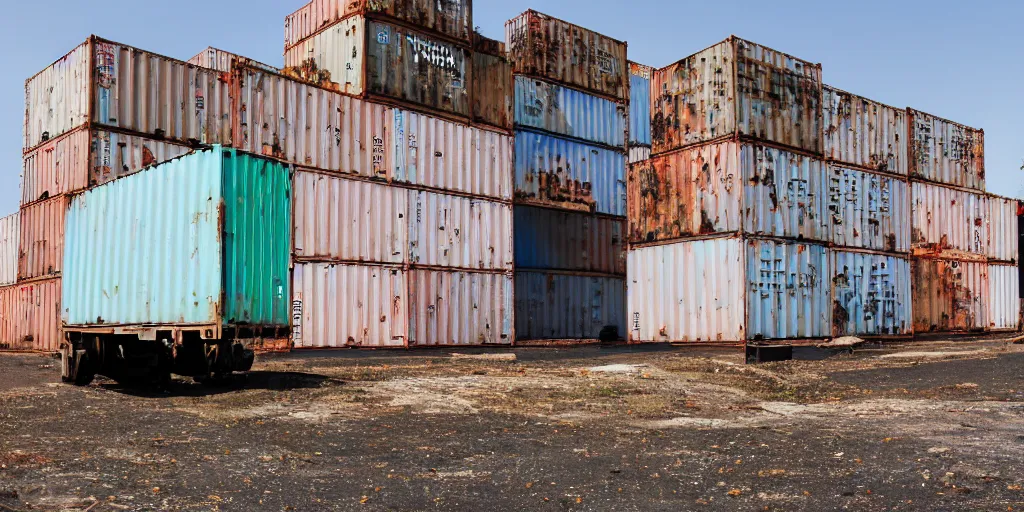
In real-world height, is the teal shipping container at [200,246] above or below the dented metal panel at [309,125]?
below

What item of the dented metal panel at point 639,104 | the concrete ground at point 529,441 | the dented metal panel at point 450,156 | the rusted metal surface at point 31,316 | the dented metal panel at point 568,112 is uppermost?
the dented metal panel at point 639,104

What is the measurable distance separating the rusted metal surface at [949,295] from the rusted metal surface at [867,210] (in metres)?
1.71

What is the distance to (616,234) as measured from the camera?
1240 inches

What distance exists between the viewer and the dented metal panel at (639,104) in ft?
113

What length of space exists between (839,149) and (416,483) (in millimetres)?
21690

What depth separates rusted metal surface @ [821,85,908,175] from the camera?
25062 mm

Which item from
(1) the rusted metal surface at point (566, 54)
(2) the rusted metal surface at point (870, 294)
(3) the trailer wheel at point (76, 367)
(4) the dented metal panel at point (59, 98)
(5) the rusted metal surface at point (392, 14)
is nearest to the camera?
(3) the trailer wheel at point (76, 367)

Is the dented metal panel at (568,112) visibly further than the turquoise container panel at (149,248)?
Yes

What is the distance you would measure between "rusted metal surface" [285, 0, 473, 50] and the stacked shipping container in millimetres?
2402

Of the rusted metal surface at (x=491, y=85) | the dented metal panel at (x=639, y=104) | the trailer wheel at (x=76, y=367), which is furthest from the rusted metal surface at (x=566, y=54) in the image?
the trailer wheel at (x=76, y=367)

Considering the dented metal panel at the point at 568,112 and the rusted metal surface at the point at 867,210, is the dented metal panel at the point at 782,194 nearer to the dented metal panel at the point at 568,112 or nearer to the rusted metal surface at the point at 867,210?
the rusted metal surface at the point at 867,210

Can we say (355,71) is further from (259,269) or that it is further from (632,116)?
(632,116)

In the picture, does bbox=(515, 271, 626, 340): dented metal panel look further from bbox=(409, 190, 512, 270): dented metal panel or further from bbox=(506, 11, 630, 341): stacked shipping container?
bbox=(409, 190, 512, 270): dented metal panel

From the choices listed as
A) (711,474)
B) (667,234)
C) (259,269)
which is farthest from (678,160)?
(711,474)
